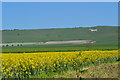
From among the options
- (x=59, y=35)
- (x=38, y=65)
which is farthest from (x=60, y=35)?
(x=38, y=65)

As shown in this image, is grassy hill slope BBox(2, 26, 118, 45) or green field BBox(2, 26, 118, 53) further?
grassy hill slope BBox(2, 26, 118, 45)

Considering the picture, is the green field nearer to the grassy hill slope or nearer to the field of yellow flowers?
the grassy hill slope

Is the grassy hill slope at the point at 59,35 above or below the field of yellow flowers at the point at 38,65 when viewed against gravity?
above

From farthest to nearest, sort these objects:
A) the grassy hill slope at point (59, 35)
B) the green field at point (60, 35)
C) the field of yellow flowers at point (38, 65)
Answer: the grassy hill slope at point (59, 35) < the green field at point (60, 35) < the field of yellow flowers at point (38, 65)

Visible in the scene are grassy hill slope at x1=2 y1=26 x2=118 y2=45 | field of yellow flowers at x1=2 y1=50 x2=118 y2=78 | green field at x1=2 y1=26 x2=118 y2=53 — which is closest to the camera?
field of yellow flowers at x1=2 y1=50 x2=118 y2=78

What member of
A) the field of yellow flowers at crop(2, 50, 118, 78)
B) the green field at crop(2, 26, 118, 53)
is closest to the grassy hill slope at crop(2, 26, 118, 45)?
the green field at crop(2, 26, 118, 53)

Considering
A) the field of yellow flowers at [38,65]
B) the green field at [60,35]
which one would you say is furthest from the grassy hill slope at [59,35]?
the field of yellow flowers at [38,65]

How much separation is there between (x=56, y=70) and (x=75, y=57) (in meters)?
3.33

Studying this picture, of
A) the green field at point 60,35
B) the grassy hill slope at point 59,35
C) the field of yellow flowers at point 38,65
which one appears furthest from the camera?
the grassy hill slope at point 59,35

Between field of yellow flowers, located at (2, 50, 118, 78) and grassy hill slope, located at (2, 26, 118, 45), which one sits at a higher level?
grassy hill slope, located at (2, 26, 118, 45)

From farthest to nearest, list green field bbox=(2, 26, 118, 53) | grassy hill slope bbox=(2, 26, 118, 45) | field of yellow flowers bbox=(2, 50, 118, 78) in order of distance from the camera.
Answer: grassy hill slope bbox=(2, 26, 118, 45) < green field bbox=(2, 26, 118, 53) < field of yellow flowers bbox=(2, 50, 118, 78)

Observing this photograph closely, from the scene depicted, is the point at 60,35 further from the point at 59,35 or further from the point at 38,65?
the point at 38,65

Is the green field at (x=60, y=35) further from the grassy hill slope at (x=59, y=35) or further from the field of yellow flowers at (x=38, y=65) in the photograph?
the field of yellow flowers at (x=38, y=65)

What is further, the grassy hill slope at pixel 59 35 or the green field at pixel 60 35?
the grassy hill slope at pixel 59 35
